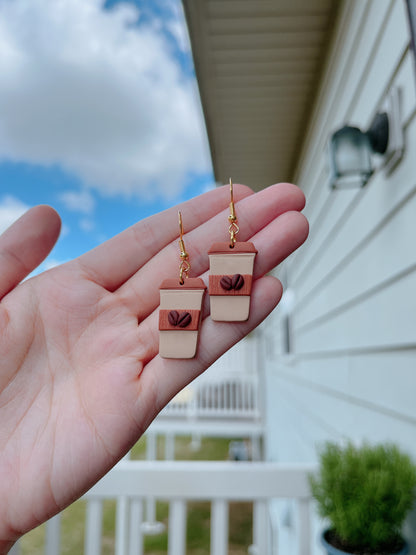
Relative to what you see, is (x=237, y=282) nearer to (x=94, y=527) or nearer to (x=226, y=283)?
(x=226, y=283)

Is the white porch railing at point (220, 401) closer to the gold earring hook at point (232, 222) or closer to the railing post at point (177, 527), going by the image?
the railing post at point (177, 527)

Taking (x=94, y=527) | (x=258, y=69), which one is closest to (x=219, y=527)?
(x=94, y=527)

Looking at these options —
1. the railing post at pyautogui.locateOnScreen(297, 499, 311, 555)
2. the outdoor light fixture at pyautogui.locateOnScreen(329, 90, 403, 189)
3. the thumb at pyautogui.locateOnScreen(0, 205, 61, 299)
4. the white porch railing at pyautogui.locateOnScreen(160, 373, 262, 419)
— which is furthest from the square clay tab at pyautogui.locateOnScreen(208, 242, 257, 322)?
the white porch railing at pyautogui.locateOnScreen(160, 373, 262, 419)

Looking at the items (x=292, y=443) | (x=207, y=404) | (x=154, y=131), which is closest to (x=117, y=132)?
(x=154, y=131)

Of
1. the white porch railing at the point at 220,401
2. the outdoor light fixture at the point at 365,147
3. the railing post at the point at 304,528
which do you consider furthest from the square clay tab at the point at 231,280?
the white porch railing at the point at 220,401

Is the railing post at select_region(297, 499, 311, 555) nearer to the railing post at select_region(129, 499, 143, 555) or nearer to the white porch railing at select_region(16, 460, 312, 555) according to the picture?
the white porch railing at select_region(16, 460, 312, 555)

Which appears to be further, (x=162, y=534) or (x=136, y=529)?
(x=162, y=534)
